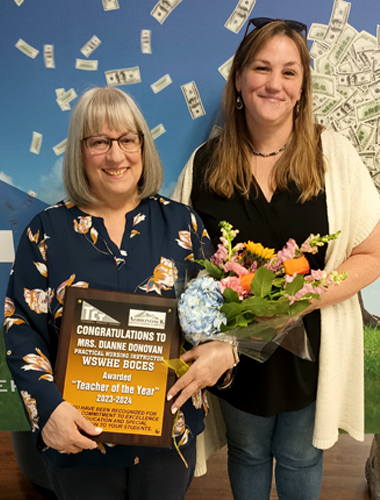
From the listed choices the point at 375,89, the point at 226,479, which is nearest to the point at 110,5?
the point at 375,89

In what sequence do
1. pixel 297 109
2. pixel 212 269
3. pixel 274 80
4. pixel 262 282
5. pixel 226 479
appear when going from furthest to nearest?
pixel 226 479
pixel 297 109
pixel 274 80
pixel 212 269
pixel 262 282

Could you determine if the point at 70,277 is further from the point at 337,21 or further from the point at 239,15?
the point at 337,21

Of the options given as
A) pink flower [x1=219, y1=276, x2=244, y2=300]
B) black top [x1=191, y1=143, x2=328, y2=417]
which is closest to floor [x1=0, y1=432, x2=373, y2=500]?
black top [x1=191, y1=143, x2=328, y2=417]

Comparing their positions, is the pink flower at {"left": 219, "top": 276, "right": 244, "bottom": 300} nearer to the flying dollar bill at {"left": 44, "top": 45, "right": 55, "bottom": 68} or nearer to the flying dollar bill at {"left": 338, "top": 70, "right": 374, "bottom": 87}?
the flying dollar bill at {"left": 338, "top": 70, "right": 374, "bottom": 87}

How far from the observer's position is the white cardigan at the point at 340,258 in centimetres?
171

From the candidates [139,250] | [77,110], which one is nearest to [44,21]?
[77,110]

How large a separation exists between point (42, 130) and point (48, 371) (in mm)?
1209

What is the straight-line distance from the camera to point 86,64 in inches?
80.0

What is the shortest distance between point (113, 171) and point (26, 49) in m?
1.03

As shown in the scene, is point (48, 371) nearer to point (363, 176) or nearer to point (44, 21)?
point (363, 176)

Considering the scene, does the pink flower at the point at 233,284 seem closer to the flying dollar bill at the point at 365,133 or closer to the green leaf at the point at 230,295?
the green leaf at the point at 230,295

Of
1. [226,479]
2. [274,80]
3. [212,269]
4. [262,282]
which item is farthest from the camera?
[226,479]

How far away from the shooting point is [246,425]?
1.78 m

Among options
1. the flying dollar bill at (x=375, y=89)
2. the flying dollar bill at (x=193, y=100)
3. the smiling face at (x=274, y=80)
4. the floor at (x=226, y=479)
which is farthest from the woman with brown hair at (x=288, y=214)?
the floor at (x=226, y=479)
